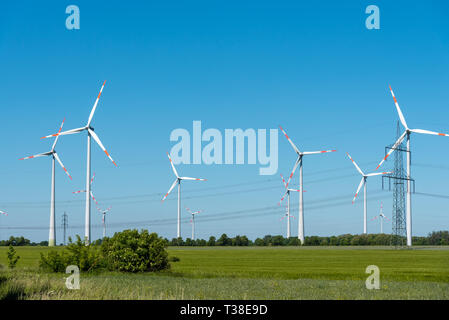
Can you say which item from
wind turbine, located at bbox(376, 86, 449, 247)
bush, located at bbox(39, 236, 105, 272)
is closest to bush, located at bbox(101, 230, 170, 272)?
bush, located at bbox(39, 236, 105, 272)

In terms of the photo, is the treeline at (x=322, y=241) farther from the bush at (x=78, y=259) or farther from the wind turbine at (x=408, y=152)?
the bush at (x=78, y=259)

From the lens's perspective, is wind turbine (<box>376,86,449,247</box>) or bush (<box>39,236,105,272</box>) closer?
bush (<box>39,236,105,272</box>)

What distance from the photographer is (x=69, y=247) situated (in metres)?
47.3

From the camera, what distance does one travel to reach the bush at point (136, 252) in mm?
47094

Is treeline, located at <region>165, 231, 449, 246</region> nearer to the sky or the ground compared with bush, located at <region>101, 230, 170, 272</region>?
nearer to the ground

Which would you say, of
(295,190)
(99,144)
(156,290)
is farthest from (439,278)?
(295,190)

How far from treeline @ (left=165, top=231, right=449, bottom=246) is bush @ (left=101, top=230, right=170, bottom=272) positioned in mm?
88126

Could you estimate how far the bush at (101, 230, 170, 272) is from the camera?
47.1 meters

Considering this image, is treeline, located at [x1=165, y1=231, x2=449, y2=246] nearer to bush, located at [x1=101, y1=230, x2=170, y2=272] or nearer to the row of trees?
the row of trees

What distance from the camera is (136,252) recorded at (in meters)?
47.4

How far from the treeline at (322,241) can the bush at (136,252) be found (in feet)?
289

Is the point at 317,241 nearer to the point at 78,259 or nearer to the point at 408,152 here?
the point at 408,152

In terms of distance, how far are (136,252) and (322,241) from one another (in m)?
103
